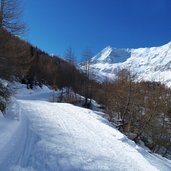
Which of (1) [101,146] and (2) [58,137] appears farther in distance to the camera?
(2) [58,137]

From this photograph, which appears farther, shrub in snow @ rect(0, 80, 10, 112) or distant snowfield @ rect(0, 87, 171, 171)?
shrub in snow @ rect(0, 80, 10, 112)

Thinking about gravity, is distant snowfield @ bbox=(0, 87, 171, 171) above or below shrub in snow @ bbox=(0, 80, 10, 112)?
below

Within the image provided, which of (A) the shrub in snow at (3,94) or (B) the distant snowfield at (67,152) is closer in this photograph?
(B) the distant snowfield at (67,152)

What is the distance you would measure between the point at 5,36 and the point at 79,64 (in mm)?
37606

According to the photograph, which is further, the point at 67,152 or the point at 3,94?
the point at 3,94

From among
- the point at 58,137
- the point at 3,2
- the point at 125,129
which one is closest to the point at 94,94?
the point at 125,129

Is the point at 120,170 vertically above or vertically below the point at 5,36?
below

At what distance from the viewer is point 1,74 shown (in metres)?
17.8

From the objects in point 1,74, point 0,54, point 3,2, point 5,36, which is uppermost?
point 3,2

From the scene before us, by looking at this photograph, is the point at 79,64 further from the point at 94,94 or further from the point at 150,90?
the point at 150,90

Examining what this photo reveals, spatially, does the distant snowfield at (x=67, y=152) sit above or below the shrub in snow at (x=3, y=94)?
below

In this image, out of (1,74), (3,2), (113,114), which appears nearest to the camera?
(1,74)

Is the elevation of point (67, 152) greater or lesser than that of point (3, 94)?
lesser

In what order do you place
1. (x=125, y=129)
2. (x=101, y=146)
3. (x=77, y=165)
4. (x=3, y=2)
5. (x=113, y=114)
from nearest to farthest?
(x=77, y=165) → (x=101, y=146) → (x=3, y=2) → (x=125, y=129) → (x=113, y=114)
